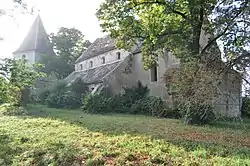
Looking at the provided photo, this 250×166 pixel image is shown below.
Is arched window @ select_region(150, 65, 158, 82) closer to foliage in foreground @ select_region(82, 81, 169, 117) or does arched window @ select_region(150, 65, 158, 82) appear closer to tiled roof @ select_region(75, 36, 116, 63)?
foliage in foreground @ select_region(82, 81, 169, 117)

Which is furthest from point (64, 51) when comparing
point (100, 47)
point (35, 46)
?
point (100, 47)

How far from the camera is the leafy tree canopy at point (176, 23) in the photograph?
47.9 ft

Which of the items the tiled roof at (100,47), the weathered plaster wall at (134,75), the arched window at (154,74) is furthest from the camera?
the tiled roof at (100,47)

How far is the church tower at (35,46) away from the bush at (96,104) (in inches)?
1001

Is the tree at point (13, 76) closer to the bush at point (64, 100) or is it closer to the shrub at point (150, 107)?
the shrub at point (150, 107)

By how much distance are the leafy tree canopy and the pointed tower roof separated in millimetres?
33535

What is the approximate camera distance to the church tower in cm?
4859

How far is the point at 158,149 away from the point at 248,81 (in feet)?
18.3

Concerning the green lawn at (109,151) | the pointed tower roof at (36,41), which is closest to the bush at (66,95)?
the green lawn at (109,151)

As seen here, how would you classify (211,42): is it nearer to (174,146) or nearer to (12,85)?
(174,146)

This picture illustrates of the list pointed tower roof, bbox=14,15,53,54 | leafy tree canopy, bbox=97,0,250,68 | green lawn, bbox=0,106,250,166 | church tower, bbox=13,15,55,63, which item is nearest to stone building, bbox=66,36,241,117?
leafy tree canopy, bbox=97,0,250,68

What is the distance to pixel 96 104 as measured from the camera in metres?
24.2

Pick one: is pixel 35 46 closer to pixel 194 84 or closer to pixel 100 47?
pixel 100 47

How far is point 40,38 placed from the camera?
167ft
